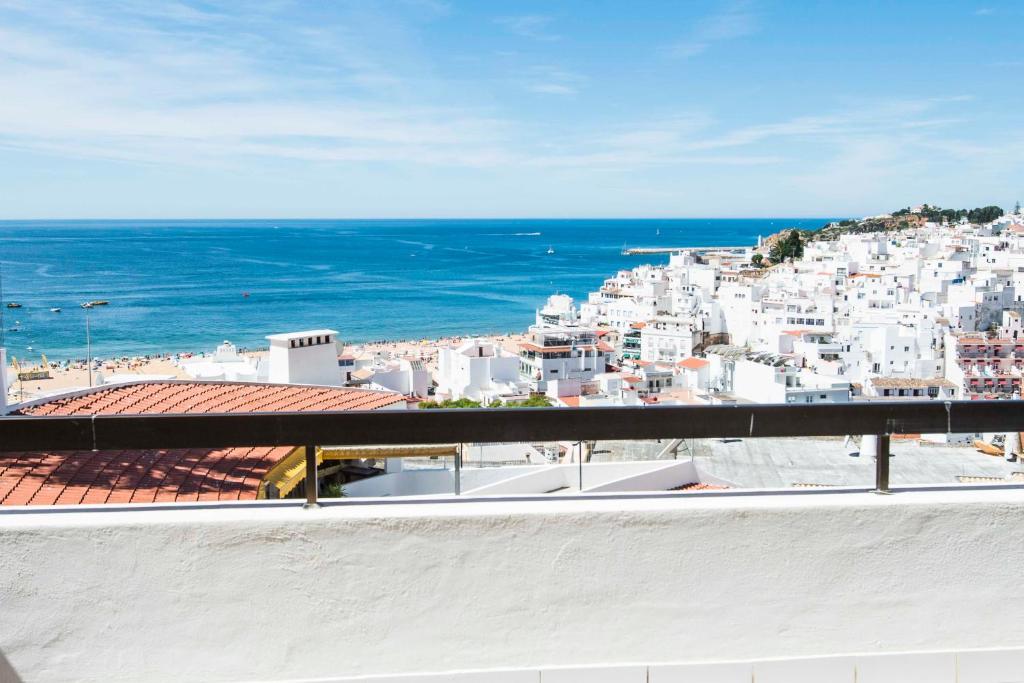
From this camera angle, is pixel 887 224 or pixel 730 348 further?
pixel 887 224

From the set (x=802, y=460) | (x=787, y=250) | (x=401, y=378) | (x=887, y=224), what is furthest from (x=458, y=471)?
(x=887, y=224)

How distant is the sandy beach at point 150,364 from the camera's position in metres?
33.2

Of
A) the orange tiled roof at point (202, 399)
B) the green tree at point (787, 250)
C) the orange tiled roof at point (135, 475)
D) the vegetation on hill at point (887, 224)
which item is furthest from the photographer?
the vegetation on hill at point (887, 224)

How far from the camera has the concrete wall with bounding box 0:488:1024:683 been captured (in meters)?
1.58

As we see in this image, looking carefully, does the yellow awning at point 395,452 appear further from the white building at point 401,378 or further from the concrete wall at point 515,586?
the white building at point 401,378

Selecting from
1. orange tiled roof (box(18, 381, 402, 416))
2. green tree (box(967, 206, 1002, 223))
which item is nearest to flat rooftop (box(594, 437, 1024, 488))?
orange tiled roof (box(18, 381, 402, 416))

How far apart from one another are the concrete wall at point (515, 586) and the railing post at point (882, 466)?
4cm

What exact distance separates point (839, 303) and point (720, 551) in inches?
1919

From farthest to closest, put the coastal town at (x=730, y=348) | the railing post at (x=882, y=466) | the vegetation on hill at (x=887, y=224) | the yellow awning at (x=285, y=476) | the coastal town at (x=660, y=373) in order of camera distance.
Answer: the vegetation on hill at (x=887, y=224), the coastal town at (x=730, y=348), the coastal town at (x=660, y=373), the yellow awning at (x=285, y=476), the railing post at (x=882, y=466)

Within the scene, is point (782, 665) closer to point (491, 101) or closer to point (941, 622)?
point (941, 622)

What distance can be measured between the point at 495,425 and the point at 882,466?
0.81 metres

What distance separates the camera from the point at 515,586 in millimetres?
1660

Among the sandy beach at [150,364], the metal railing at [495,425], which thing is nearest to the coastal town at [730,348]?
the sandy beach at [150,364]

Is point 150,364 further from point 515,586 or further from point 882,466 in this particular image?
point 882,466
